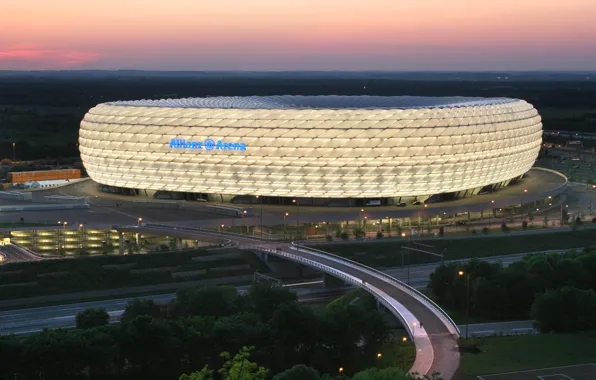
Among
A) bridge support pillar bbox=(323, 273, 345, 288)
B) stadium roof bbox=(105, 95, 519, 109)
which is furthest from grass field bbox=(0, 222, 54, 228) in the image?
bridge support pillar bbox=(323, 273, 345, 288)

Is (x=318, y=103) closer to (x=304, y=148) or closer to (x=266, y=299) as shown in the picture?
(x=304, y=148)

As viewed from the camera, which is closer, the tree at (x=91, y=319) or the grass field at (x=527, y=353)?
the grass field at (x=527, y=353)

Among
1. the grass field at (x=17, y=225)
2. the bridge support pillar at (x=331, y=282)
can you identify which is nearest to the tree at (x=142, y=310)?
the bridge support pillar at (x=331, y=282)

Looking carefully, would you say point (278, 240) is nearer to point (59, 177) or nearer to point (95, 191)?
point (95, 191)

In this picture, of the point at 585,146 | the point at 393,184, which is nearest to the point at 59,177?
the point at 393,184

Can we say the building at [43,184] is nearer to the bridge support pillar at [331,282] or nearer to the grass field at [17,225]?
the grass field at [17,225]
